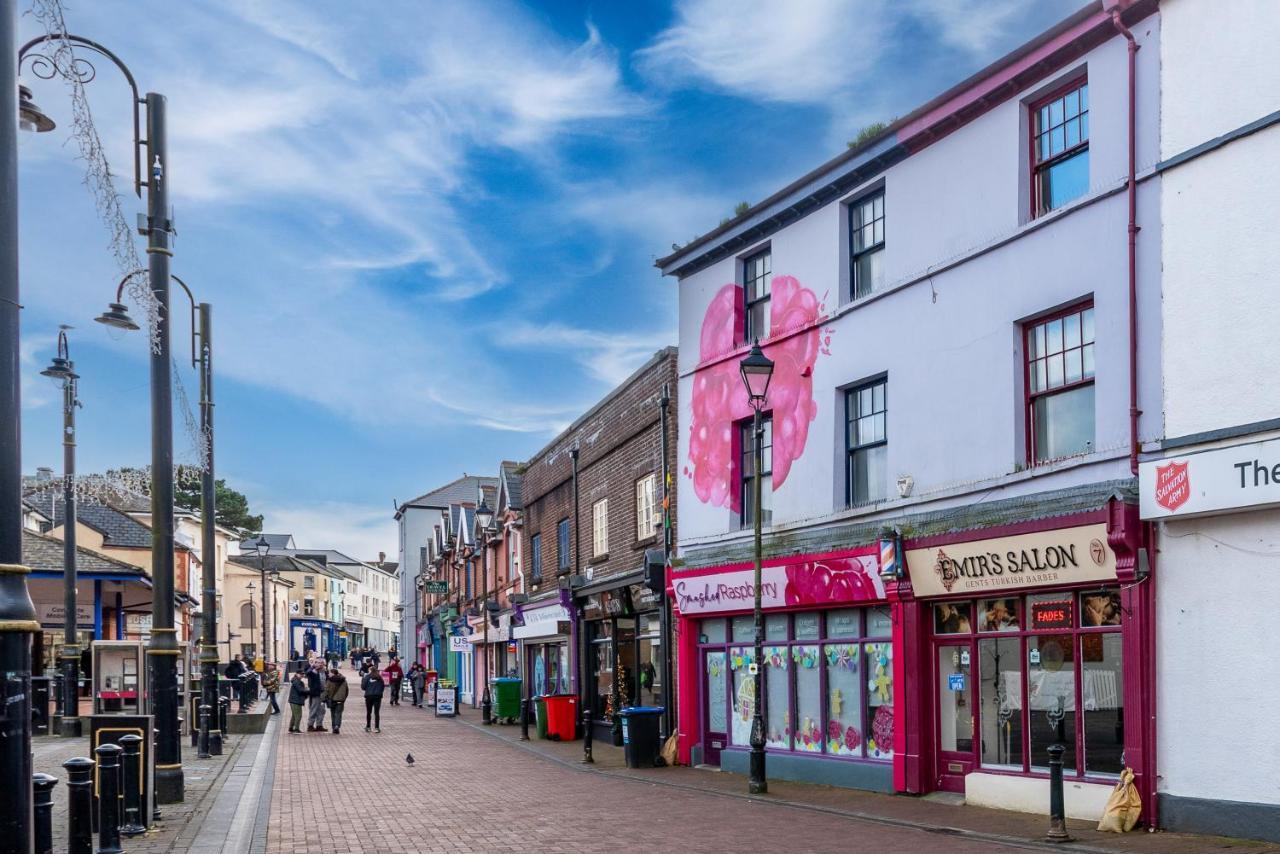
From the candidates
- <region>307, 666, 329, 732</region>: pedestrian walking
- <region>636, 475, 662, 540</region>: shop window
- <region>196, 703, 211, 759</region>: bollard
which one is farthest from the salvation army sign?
<region>307, 666, 329, 732</region>: pedestrian walking

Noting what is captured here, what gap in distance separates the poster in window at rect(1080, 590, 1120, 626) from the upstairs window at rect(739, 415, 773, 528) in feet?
23.4

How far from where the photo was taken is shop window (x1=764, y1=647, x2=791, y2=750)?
2002cm

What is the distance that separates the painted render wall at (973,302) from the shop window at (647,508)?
461 centimetres

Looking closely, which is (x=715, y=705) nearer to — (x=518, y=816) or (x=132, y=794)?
(x=518, y=816)

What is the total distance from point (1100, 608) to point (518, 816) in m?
6.69

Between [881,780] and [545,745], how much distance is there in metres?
11.8

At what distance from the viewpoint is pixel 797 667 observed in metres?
19.8

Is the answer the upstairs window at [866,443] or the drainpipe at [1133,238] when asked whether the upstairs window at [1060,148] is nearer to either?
the drainpipe at [1133,238]

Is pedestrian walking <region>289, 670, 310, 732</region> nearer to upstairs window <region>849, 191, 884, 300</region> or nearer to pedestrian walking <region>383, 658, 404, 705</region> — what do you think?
pedestrian walking <region>383, 658, 404, 705</region>

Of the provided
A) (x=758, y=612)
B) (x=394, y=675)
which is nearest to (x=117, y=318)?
(x=758, y=612)

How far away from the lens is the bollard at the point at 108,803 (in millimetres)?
9610

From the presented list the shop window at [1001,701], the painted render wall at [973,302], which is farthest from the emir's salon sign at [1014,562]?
the shop window at [1001,701]

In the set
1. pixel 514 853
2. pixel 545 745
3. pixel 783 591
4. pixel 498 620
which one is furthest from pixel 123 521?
pixel 514 853

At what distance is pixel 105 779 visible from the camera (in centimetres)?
988
